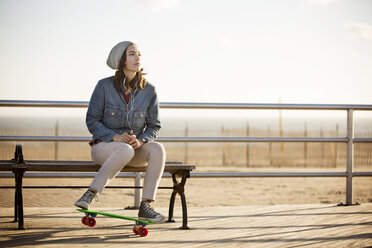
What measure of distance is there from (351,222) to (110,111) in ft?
6.43

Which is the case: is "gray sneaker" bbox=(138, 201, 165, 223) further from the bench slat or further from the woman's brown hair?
the woman's brown hair

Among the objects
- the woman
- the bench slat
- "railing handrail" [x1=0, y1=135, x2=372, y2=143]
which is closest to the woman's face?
the woman

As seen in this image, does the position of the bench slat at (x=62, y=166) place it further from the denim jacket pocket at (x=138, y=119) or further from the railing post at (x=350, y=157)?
the railing post at (x=350, y=157)

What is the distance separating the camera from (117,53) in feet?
11.5

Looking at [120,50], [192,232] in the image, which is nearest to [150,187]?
[192,232]

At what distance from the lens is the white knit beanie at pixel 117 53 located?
349cm

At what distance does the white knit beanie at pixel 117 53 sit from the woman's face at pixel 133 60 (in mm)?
40

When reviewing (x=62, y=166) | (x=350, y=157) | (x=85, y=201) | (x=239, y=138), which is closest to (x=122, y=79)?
(x=62, y=166)

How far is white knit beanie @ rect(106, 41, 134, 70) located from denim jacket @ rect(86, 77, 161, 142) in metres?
0.11

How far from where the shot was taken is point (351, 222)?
147 inches

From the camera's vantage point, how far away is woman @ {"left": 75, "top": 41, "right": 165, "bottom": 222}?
3.18m

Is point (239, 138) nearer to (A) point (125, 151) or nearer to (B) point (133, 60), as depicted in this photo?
(B) point (133, 60)

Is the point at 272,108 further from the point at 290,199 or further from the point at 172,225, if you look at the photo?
the point at 290,199

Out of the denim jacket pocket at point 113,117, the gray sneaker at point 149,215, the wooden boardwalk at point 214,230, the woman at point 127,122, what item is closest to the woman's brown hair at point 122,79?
the woman at point 127,122
